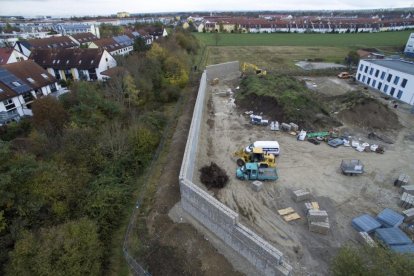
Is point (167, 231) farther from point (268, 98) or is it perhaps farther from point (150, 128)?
point (268, 98)

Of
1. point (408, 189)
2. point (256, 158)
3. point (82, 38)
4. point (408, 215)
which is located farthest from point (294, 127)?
point (82, 38)

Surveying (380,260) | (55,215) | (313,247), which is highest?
(380,260)

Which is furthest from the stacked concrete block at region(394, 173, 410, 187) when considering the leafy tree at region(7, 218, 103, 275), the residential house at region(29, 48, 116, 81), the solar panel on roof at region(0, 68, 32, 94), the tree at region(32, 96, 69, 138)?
the residential house at region(29, 48, 116, 81)

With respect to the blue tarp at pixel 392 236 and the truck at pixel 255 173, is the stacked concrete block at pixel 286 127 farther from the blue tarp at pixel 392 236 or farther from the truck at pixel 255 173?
the blue tarp at pixel 392 236

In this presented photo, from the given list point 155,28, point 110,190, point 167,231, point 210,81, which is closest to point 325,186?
point 167,231

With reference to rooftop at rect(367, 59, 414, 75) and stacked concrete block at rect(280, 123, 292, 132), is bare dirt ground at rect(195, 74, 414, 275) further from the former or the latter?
rooftop at rect(367, 59, 414, 75)
